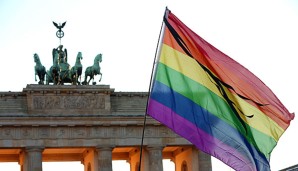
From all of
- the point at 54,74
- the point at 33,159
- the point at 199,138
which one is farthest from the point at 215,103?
the point at 54,74

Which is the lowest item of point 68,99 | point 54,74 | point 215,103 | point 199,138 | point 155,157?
point 199,138

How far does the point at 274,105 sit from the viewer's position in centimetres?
1644

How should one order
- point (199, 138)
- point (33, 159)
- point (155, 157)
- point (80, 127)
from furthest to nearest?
1. point (155, 157)
2. point (80, 127)
3. point (33, 159)
4. point (199, 138)

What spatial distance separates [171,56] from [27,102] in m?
37.4

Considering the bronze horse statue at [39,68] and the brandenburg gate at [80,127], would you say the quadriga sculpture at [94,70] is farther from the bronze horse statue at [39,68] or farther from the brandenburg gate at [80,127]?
the bronze horse statue at [39,68]

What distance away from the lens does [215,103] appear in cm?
1628

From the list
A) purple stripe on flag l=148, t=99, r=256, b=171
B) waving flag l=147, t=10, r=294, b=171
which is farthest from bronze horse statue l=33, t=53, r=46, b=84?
purple stripe on flag l=148, t=99, r=256, b=171

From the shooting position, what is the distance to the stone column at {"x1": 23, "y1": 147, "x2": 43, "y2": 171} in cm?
5078

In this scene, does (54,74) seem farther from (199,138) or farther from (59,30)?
(199,138)

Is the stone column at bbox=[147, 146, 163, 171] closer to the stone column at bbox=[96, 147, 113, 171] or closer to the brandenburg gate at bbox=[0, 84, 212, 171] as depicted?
the brandenburg gate at bbox=[0, 84, 212, 171]

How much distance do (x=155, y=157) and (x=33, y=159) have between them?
844 centimetres

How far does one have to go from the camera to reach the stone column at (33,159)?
50781 mm

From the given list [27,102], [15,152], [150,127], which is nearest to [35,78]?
[27,102]

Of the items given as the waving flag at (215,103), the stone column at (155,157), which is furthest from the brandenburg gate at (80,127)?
the waving flag at (215,103)
